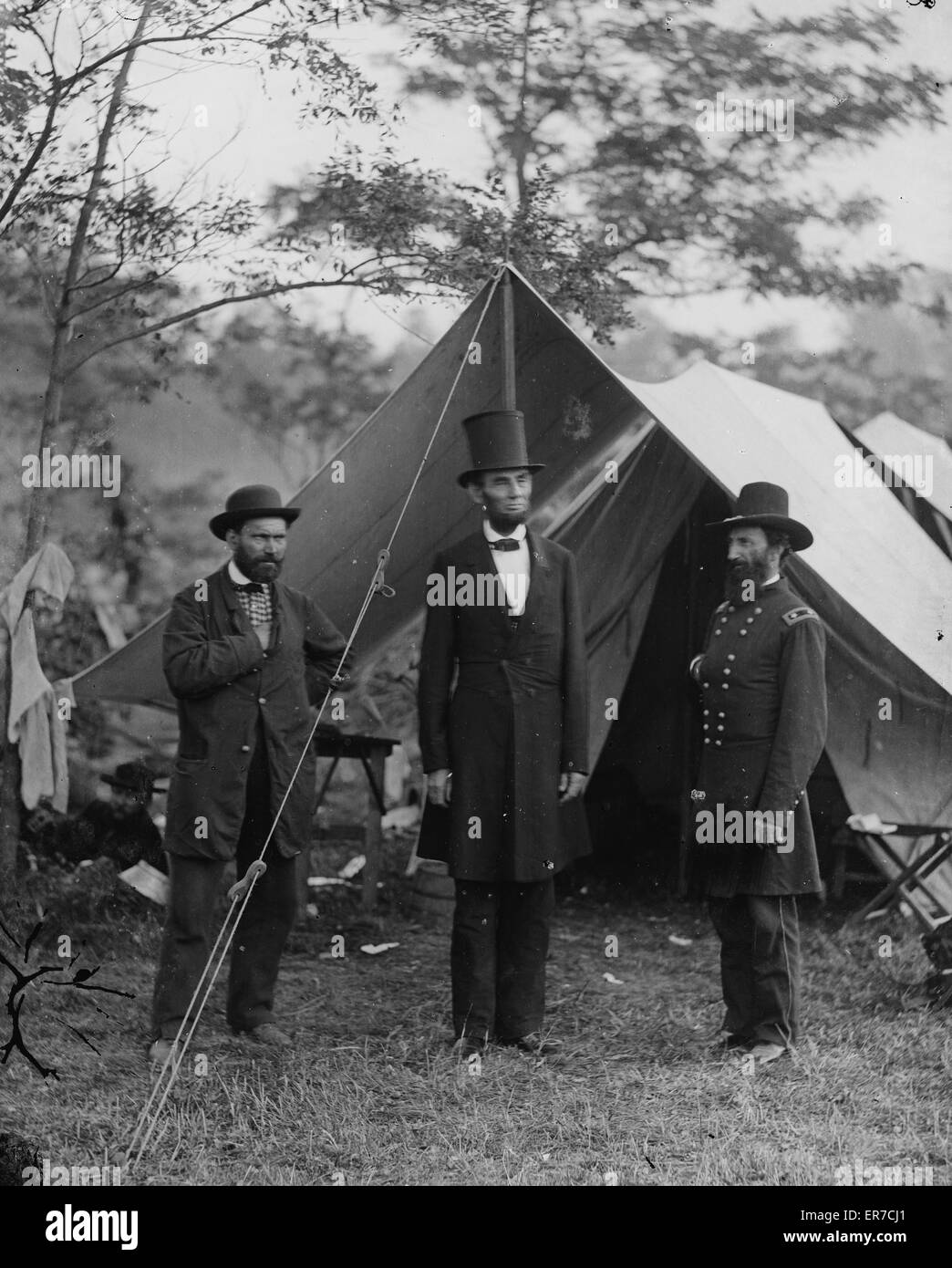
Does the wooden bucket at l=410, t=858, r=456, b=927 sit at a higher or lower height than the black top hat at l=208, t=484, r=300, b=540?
lower

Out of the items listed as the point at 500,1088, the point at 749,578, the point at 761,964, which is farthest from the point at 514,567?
the point at 500,1088

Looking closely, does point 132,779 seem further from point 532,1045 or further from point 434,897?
point 532,1045

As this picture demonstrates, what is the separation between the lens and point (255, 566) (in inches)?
155

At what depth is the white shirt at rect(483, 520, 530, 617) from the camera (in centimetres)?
396

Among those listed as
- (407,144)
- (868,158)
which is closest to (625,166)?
(868,158)

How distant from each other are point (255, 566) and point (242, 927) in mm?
1135

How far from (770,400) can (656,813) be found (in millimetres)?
2040

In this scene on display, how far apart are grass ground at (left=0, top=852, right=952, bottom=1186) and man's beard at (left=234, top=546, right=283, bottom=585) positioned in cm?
143

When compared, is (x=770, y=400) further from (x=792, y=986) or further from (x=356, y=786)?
(x=356, y=786)

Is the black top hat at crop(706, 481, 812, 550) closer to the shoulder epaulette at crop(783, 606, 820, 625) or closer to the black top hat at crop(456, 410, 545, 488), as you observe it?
the shoulder epaulette at crop(783, 606, 820, 625)

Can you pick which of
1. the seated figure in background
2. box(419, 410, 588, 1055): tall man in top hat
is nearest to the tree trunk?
the seated figure in background

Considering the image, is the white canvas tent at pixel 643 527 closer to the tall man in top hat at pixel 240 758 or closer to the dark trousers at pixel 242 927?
the tall man in top hat at pixel 240 758

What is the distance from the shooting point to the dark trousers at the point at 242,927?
12.5 ft

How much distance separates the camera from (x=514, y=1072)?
11.9 feet
